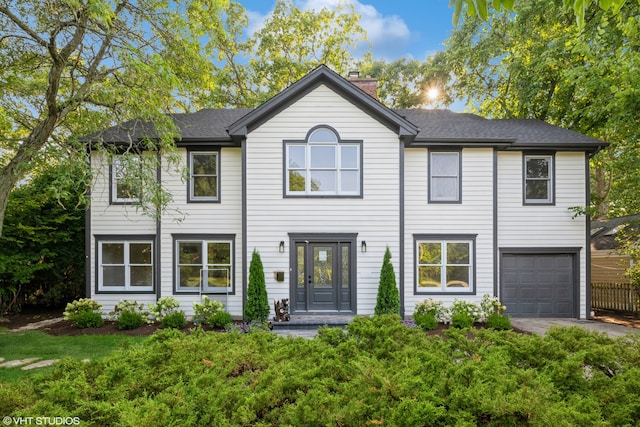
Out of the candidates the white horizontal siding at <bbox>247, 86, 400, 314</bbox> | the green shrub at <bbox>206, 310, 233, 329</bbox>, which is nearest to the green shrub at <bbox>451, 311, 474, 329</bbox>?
the white horizontal siding at <bbox>247, 86, 400, 314</bbox>

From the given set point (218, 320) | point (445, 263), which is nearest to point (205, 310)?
point (218, 320)

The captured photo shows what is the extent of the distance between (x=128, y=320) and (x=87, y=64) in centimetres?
696

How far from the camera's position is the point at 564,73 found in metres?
12.3

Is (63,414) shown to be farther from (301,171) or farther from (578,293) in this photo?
(578,293)

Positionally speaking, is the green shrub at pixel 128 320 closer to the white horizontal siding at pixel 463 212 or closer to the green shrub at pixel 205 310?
the green shrub at pixel 205 310

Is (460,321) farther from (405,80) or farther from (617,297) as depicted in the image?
(405,80)

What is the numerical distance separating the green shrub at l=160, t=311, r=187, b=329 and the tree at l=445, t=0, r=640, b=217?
12474mm

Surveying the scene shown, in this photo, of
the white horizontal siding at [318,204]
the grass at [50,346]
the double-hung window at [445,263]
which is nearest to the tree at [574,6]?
the grass at [50,346]

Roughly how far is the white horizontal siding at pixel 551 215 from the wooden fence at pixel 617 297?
2.17 meters

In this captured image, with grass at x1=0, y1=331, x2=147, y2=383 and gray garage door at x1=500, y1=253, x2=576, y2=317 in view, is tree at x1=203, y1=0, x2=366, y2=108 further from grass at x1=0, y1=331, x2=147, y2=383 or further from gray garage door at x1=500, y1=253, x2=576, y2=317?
gray garage door at x1=500, y1=253, x2=576, y2=317

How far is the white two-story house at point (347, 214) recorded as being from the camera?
1045cm

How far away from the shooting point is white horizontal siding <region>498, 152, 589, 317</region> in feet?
36.6

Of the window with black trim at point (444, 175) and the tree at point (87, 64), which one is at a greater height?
the tree at point (87, 64)

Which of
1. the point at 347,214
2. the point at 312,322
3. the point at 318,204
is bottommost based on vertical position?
the point at 312,322
